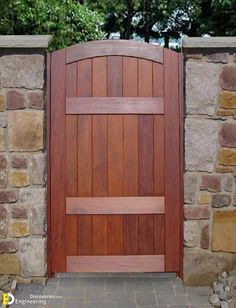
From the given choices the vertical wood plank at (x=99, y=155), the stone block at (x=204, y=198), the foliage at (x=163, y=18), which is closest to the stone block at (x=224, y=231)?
the stone block at (x=204, y=198)

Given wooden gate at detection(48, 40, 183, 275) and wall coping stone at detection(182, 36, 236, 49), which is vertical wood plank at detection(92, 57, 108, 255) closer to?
wooden gate at detection(48, 40, 183, 275)

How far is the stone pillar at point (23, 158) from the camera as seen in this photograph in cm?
313

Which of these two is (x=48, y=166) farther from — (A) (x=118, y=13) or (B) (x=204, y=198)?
(A) (x=118, y=13)

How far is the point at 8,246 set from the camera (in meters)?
3.20

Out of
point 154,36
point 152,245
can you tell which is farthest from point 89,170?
point 154,36

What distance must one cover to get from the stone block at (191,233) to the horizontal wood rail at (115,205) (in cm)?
22

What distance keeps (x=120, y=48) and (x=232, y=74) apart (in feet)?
2.80

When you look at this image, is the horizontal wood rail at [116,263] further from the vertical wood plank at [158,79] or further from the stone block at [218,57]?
the stone block at [218,57]

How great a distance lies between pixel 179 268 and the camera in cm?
333

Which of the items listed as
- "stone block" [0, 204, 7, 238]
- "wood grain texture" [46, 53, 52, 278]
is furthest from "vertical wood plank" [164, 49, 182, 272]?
"stone block" [0, 204, 7, 238]

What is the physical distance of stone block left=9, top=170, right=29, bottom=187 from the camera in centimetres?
317

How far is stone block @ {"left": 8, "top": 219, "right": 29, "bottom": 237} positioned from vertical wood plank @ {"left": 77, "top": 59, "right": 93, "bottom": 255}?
1.32 feet

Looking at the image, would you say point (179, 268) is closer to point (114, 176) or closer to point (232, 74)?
point (114, 176)

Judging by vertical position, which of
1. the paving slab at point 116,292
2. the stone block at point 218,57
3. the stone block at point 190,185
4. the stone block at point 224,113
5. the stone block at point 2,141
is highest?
the stone block at point 218,57
